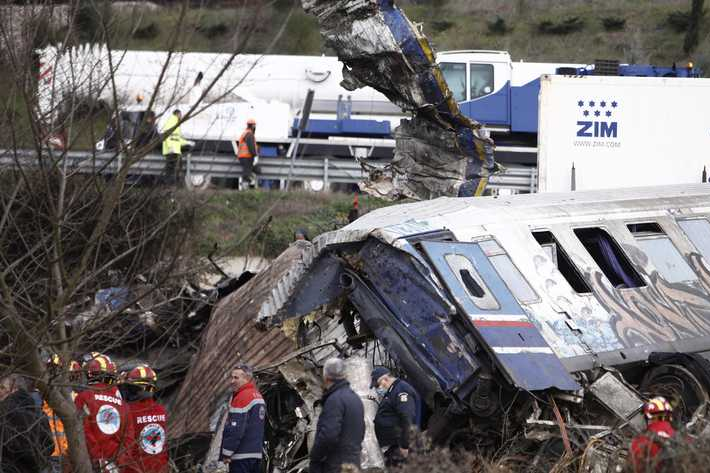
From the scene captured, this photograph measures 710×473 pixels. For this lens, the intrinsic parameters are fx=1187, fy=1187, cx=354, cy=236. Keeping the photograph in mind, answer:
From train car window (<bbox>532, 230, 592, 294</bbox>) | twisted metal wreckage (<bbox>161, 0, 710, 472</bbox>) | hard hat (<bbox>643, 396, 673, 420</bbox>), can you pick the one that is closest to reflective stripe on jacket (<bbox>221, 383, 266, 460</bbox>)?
twisted metal wreckage (<bbox>161, 0, 710, 472</bbox>)

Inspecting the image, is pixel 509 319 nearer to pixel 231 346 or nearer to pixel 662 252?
pixel 662 252

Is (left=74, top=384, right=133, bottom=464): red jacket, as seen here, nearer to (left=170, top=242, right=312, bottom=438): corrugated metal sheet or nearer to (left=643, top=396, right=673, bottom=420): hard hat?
(left=170, top=242, right=312, bottom=438): corrugated metal sheet

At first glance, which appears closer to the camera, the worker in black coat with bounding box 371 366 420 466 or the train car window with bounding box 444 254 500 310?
the worker in black coat with bounding box 371 366 420 466

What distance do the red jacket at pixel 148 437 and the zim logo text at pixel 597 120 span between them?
450 inches

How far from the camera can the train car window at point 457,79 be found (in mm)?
27173

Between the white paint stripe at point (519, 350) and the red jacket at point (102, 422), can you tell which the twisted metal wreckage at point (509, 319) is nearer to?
the white paint stripe at point (519, 350)

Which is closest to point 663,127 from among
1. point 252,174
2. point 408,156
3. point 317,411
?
point 408,156

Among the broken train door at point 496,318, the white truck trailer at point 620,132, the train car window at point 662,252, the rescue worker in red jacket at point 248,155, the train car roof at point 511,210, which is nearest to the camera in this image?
the broken train door at point 496,318

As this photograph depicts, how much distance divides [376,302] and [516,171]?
12646mm

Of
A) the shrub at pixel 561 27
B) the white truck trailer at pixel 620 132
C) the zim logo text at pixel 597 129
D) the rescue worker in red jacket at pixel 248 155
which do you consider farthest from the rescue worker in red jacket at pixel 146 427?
the shrub at pixel 561 27

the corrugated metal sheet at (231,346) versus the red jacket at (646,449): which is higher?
the red jacket at (646,449)

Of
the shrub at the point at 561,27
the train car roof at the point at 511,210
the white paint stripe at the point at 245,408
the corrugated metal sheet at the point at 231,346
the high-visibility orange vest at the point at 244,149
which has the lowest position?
the corrugated metal sheet at the point at 231,346

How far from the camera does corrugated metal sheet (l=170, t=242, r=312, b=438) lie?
13031 mm

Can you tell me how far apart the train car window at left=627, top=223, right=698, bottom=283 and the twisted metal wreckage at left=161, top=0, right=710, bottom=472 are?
0.01 meters
